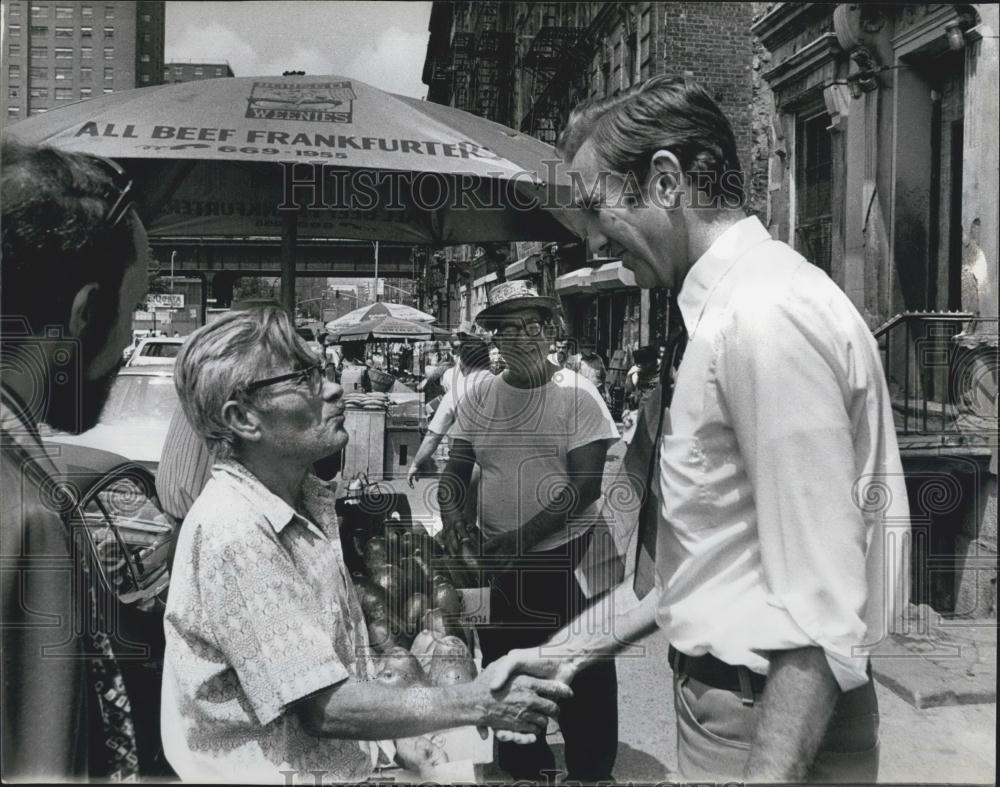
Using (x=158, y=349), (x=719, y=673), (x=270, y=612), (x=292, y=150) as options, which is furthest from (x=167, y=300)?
(x=158, y=349)

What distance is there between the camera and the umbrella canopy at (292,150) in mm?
2998

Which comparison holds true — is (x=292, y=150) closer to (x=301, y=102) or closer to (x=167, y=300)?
(x=301, y=102)

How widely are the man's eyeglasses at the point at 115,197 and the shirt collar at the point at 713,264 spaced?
1.24m

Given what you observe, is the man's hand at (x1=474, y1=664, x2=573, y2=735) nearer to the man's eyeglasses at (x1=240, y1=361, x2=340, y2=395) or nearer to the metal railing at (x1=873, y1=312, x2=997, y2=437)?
the man's eyeglasses at (x1=240, y1=361, x2=340, y2=395)

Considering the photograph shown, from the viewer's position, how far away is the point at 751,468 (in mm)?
1426


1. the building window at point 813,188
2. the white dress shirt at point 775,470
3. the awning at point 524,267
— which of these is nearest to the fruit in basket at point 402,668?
the white dress shirt at point 775,470

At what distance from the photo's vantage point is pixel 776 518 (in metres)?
1.39

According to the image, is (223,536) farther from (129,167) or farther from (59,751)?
(129,167)

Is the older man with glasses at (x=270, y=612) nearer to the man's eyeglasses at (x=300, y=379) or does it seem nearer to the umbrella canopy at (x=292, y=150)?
the man's eyeglasses at (x=300, y=379)

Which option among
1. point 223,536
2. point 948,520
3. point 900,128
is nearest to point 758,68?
point 900,128

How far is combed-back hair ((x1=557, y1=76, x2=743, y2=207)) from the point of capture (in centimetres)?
162

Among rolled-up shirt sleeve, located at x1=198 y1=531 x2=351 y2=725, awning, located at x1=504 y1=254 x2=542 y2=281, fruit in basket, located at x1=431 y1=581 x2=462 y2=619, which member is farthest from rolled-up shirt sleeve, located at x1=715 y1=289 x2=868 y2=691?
awning, located at x1=504 y1=254 x2=542 y2=281

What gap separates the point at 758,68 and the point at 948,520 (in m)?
5.00

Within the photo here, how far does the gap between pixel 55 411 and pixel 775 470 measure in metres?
1.48
